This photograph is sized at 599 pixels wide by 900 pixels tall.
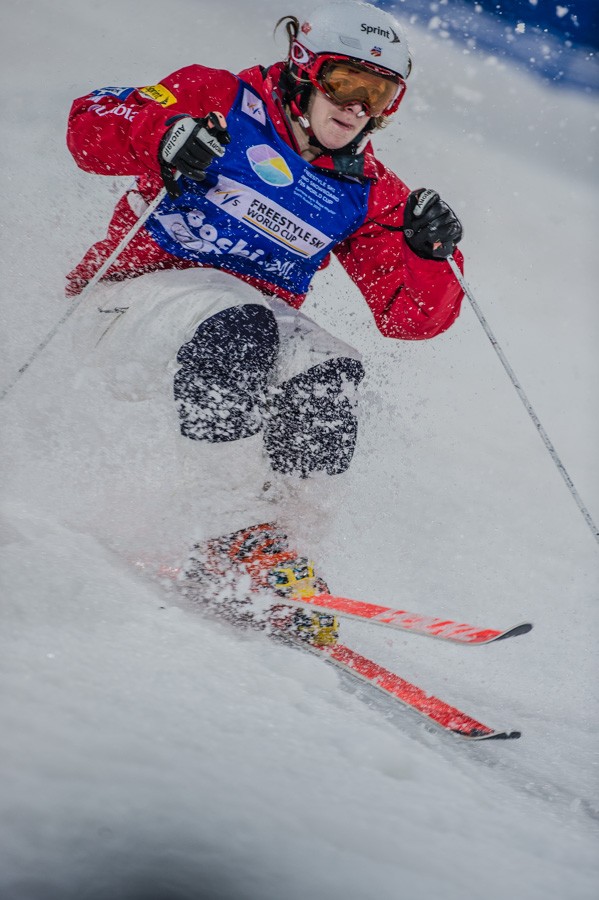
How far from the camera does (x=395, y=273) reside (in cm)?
253

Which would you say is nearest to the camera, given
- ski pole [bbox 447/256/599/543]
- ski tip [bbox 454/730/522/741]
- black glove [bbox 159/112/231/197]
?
ski tip [bbox 454/730/522/741]

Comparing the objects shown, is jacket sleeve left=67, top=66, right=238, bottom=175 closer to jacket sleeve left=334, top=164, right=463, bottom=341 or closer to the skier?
the skier

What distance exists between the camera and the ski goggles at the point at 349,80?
2207 mm

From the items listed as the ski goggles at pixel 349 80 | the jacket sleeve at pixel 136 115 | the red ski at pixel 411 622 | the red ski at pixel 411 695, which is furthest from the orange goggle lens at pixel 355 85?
the red ski at pixel 411 695

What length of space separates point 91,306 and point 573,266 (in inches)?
234

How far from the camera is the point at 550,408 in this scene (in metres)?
5.94

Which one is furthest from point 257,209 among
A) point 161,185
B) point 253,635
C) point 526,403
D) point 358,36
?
point 253,635

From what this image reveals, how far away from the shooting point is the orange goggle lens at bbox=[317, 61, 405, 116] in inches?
87.0

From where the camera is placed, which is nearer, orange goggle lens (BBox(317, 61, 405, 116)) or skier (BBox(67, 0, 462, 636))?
skier (BBox(67, 0, 462, 636))

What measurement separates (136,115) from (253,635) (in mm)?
1475

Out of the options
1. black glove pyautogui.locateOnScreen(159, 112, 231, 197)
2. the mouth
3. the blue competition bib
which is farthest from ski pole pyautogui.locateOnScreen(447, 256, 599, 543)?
black glove pyautogui.locateOnScreen(159, 112, 231, 197)

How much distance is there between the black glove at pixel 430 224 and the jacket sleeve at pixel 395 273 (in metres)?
0.13

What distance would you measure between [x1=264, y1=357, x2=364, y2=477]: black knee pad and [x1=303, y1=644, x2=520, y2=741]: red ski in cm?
59

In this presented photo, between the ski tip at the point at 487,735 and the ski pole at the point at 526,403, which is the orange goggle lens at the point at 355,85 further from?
the ski tip at the point at 487,735
